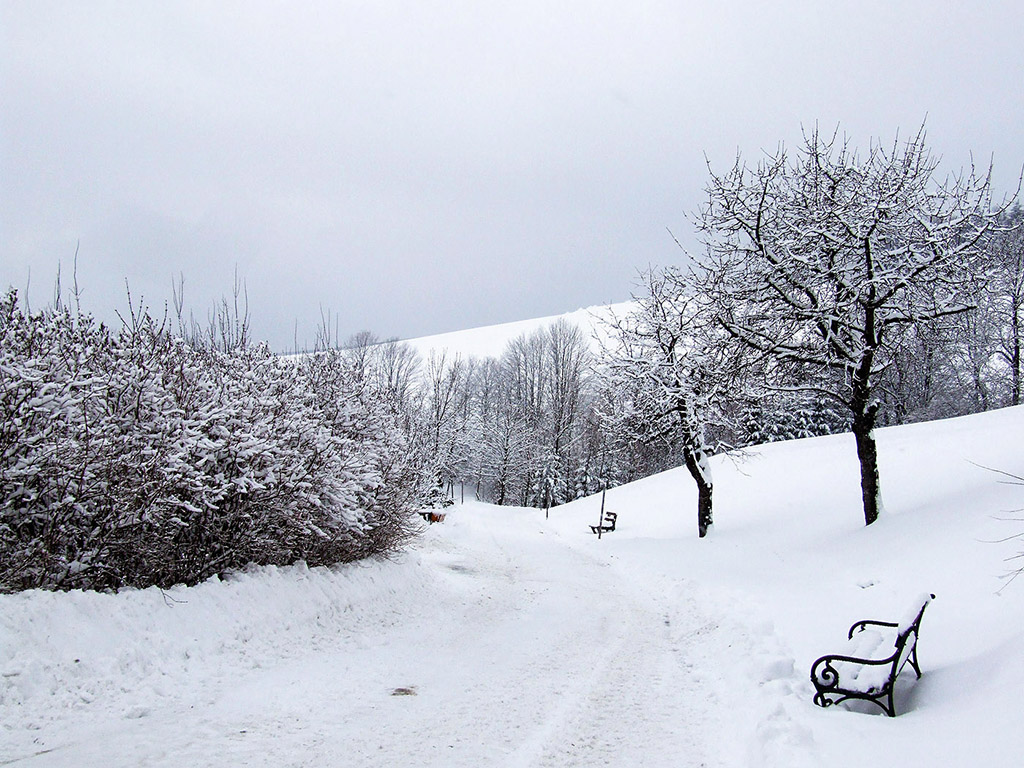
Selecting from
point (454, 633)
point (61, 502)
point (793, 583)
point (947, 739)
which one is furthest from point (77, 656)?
point (793, 583)

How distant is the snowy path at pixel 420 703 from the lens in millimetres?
4344

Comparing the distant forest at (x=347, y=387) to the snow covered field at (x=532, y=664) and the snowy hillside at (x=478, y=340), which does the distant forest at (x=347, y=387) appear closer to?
the snow covered field at (x=532, y=664)

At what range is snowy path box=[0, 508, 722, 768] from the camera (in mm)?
4344

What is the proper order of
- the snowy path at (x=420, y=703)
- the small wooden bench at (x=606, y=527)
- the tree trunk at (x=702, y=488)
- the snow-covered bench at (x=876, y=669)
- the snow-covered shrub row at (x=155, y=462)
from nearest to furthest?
the snowy path at (x=420, y=703), the snow-covered bench at (x=876, y=669), the snow-covered shrub row at (x=155, y=462), the tree trunk at (x=702, y=488), the small wooden bench at (x=606, y=527)

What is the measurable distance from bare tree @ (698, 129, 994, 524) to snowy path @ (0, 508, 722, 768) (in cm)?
623

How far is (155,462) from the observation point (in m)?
6.73

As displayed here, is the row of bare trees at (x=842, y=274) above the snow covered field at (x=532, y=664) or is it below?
above

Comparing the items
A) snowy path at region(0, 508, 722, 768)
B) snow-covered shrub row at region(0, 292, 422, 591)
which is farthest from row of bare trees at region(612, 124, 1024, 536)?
snow-covered shrub row at region(0, 292, 422, 591)

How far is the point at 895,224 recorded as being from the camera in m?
11.3

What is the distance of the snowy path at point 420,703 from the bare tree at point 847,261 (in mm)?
6231

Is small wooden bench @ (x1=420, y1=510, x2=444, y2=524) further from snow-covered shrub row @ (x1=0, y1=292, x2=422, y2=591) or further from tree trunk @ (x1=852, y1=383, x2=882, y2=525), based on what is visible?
tree trunk @ (x1=852, y1=383, x2=882, y2=525)

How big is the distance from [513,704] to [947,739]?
338cm

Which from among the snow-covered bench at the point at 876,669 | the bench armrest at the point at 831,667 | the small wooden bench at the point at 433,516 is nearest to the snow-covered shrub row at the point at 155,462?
the bench armrest at the point at 831,667

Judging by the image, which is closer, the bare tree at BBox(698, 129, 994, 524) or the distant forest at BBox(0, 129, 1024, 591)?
the distant forest at BBox(0, 129, 1024, 591)
